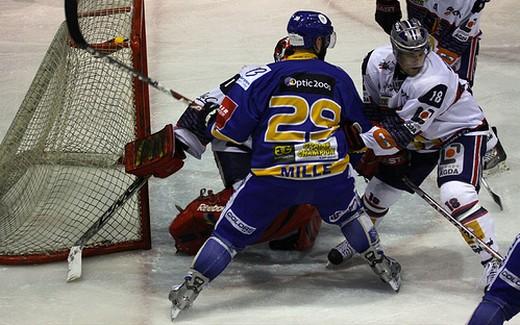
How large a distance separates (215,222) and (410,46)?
0.99m

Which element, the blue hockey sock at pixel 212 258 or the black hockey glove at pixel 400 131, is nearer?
the blue hockey sock at pixel 212 258

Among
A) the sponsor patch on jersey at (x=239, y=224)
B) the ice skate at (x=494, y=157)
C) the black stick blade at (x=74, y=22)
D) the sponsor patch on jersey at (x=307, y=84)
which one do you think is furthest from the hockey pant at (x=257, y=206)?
the ice skate at (x=494, y=157)

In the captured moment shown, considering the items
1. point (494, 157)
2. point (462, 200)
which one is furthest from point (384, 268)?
point (494, 157)

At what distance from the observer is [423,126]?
401cm

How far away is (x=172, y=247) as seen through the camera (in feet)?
14.8

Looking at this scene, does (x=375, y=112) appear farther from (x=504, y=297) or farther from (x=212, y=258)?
(x=504, y=297)

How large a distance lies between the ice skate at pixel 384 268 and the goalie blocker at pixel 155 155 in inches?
31.1

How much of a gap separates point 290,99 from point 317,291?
A: 2.44 feet

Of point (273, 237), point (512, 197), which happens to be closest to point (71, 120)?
point (273, 237)

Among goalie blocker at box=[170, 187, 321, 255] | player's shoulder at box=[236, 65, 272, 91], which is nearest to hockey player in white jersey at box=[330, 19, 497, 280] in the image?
goalie blocker at box=[170, 187, 321, 255]

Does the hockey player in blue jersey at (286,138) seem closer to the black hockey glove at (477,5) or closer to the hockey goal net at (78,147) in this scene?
the hockey goal net at (78,147)

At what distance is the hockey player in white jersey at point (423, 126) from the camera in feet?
13.1

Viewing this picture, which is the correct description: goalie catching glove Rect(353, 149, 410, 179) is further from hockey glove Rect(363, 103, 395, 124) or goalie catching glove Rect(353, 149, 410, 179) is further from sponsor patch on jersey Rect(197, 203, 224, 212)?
sponsor patch on jersey Rect(197, 203, 224, 212)

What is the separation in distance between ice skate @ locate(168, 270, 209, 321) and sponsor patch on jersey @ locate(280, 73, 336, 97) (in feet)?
Result: 2.28
